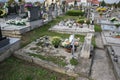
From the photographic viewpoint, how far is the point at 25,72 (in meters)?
4.48

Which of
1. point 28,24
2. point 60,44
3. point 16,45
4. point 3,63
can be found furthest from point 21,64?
point 28,24

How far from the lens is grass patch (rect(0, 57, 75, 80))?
13.9ft

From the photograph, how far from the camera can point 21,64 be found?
4.98m

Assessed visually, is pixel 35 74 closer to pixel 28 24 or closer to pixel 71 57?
pixel 71 57

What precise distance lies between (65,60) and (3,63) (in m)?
2.06

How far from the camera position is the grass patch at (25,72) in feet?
13.9

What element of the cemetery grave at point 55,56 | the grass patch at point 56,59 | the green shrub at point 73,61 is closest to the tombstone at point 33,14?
the cemetery grave at point 55,56

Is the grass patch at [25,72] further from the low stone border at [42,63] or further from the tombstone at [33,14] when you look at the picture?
the tombstone at [33,14]

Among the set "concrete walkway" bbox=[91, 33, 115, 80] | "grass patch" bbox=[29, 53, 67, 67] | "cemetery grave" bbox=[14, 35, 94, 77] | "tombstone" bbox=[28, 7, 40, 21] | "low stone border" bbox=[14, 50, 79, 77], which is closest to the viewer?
"concrete walkway" bbox=[91, 33, 115, 80]

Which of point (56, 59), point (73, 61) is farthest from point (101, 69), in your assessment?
point (56, 59)

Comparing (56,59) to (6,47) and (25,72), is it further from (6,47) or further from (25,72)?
(6,47)

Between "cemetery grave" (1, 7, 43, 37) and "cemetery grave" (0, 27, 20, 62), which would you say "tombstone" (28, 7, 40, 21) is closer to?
"cemetery grave" (1, 7, 43, 37)

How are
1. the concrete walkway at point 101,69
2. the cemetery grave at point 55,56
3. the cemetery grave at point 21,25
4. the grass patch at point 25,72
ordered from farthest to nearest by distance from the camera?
1. the cemetery grave at point 21,25
2. the cemetery grave at point 55,56
3. the concrete walkway at point 101,69
4. the grass patch at point 25,72

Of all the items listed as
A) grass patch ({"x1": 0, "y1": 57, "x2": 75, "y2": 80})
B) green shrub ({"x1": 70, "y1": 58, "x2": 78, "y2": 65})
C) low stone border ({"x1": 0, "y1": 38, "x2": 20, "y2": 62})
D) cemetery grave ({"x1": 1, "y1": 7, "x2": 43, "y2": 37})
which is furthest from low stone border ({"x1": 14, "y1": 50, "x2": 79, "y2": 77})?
cemetery grave ({"x1": 1, "y1": 7, "x2": 43, "y2": 37})
